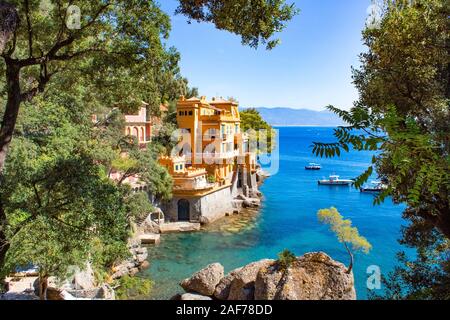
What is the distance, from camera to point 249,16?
6340 mm

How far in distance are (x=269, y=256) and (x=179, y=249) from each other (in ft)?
23.1

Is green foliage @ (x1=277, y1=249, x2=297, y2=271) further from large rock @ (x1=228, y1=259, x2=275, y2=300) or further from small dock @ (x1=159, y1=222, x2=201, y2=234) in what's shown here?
small dock @ (x1=159, y1=222, x2=201, y2=234)

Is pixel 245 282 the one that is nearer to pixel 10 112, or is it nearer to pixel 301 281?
pixel 301 281

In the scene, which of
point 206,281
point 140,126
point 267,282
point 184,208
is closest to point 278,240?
point 184,208

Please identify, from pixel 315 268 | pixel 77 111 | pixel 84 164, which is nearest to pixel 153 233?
pixel 77 111

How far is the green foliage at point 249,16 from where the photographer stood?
6191 mm

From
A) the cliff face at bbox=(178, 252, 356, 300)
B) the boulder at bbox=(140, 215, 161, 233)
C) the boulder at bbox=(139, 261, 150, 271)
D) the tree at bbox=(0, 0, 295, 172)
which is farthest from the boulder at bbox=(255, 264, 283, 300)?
the boulder at bbox=(140, 215, 161, 233)

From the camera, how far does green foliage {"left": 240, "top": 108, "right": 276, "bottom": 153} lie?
5488cm

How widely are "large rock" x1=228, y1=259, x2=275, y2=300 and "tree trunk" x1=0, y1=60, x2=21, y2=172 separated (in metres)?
10.9

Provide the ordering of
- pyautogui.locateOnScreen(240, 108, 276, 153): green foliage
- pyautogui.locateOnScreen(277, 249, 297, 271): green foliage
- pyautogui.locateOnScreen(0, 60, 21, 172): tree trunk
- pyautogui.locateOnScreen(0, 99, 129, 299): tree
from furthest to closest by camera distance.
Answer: pyautogui.locateOnScreen(240, 108, 276, 153): green foliage → pyautogui.locateOnScreen(277, 249, 297, 271): green foliage → pyautogui.locateOnScreen(0, 99, 129, 299): tree → pyautogui.locateOnScreen(0, 60, 21, 172): tree trunk

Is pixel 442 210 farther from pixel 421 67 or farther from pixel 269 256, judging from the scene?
pixel 269 256

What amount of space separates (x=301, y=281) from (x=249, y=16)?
376 inches

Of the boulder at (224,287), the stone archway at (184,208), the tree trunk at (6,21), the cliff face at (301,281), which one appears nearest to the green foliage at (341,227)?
the cliff face at (301,281)
